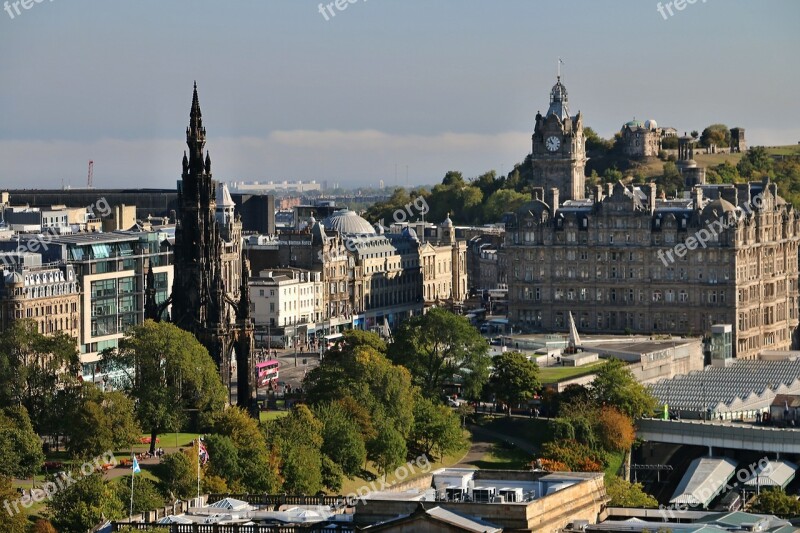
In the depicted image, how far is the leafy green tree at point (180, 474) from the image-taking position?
350ft

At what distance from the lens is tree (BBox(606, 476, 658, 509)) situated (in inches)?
4255

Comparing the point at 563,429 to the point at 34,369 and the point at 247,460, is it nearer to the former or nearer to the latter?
the point at 247,460

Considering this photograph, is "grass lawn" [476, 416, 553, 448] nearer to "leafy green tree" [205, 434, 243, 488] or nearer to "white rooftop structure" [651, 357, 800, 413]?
"white rooftop structure" [651, 357, 800, 413]

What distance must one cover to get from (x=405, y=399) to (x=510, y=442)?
13.1m

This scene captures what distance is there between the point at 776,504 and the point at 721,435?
28.4 meters

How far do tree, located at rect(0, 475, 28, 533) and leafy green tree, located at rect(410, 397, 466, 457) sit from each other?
36.6m

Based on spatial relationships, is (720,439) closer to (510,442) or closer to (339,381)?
(510,442)

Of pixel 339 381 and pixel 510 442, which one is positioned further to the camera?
pixel 510 442

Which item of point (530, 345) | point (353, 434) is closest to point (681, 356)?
point (530, 345)

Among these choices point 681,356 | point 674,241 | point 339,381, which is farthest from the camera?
point 674,241

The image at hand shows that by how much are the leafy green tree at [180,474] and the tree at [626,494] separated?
63.6 ft

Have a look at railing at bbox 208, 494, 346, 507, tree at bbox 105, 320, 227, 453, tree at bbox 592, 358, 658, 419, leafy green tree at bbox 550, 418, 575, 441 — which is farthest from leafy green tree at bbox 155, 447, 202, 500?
tree at bbox 592, 358, 658, 419

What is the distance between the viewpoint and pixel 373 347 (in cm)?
14338

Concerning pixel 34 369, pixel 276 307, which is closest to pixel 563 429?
pixel 34 369
